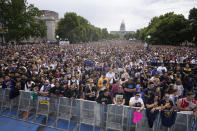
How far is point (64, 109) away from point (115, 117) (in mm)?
2070

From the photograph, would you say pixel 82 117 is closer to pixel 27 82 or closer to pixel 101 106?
pixel 101 106

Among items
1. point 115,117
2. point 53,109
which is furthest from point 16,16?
point 115,117

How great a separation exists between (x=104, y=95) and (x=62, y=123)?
223 cm

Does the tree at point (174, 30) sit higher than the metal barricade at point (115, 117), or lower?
higher

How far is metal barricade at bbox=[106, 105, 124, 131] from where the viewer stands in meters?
4.68

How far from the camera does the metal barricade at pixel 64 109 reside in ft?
17.2

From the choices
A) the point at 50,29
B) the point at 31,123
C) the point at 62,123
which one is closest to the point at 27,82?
the point at 31,123

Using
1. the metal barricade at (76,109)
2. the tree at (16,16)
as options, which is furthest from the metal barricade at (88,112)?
the tree at (16,16)

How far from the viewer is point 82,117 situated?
513cm

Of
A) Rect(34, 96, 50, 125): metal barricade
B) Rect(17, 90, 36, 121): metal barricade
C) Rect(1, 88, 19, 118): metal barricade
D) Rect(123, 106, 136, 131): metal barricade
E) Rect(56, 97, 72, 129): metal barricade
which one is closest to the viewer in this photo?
Rect(123, 106, 136, 131): metal barricade

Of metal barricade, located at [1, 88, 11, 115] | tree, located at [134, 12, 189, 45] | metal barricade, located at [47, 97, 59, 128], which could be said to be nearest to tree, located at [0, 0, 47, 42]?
metal barricade, located at [1, 88, 11, 115]

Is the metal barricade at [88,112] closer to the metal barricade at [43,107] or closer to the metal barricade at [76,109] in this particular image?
the metal barricade at [76,109]

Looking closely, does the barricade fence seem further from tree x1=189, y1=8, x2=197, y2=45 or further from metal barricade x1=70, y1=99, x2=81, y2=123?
tree x1=189, y1=8, x2=197, y2=45

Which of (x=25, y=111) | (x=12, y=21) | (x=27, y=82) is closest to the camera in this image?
(x=25, y=111)
